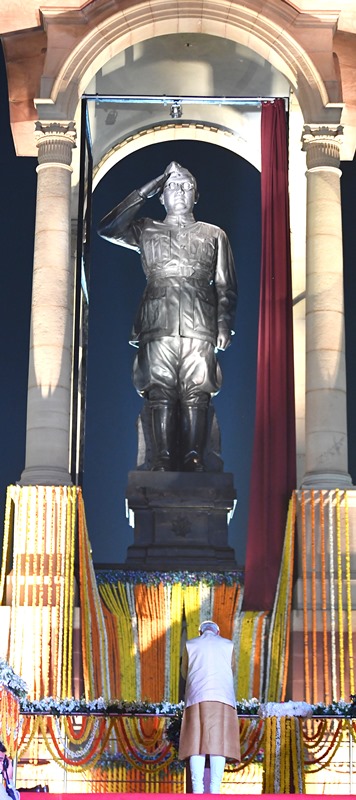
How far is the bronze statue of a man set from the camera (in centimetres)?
3002

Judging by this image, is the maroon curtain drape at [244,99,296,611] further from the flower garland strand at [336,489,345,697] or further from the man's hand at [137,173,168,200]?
the man's hand at [137,173,168,200]

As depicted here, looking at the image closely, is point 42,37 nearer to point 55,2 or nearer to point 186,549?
point 55,2

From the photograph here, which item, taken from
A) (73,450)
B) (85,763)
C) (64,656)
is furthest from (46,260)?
(85,763)

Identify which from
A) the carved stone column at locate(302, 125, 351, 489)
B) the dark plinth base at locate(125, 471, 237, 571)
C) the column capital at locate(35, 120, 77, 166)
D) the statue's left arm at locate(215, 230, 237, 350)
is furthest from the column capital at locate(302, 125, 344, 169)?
the dark plinth base at locate(125, 471, 237, 571)

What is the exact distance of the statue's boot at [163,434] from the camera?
1167 inches

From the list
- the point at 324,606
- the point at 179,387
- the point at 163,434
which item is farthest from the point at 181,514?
the point at 324,606

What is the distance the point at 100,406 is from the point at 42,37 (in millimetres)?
8606

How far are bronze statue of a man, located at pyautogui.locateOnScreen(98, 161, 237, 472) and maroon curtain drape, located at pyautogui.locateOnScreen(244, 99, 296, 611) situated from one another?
1.34m

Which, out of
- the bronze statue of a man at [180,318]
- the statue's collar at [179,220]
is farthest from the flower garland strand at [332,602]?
the statue's collar at [179,220]

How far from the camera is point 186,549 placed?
28859mm

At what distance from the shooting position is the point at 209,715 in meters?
20.6

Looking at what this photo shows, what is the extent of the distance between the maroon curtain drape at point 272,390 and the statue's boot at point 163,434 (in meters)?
1.74

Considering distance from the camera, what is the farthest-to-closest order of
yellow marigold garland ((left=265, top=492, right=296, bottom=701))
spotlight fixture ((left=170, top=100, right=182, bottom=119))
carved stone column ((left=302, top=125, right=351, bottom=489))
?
spotlight fixture ((left=170, top=100, right=182, bottom=119))
carved stone column ((left=302, top=125, right=351, bottom=489))
yellow marigold garland ((left=265, top=492, right=296, bottom=701))

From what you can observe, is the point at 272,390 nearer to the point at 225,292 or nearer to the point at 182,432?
the point at 182,432
